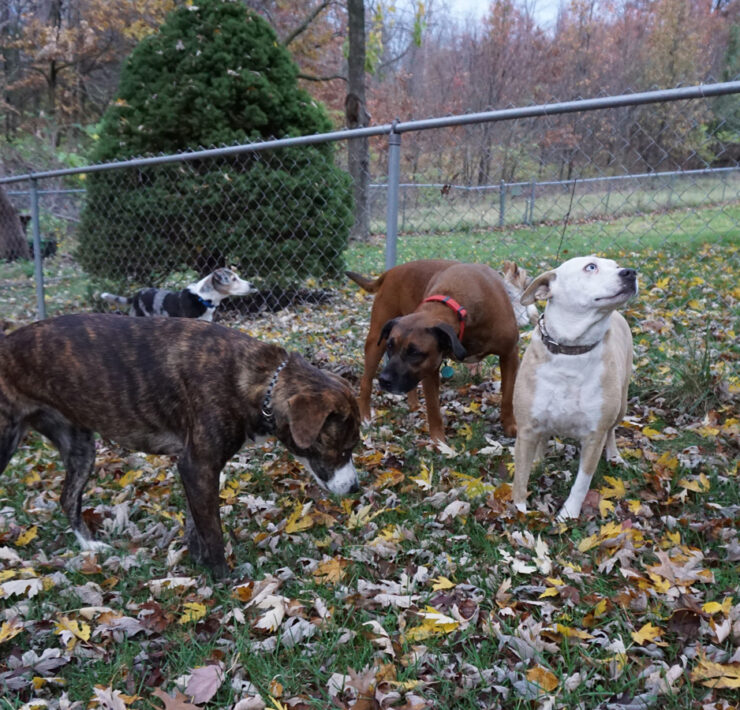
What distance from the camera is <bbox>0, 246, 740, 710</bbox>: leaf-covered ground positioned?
7.30 ft

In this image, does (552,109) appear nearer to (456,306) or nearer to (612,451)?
(456,306)

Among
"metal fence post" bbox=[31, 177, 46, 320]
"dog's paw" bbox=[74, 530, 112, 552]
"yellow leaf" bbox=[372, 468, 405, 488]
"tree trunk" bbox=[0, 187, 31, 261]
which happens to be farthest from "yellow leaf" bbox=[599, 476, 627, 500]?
"tree trunk" bbox=[0, 187, 31, 261]

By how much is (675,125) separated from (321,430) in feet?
18.2

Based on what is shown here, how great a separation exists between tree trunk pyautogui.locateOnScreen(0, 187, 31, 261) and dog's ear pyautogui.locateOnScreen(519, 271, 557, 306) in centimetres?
1410

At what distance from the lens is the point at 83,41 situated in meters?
21.7

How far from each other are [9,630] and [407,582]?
1.71 metres

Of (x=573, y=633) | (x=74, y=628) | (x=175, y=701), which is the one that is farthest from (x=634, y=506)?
(x=74, y=628)

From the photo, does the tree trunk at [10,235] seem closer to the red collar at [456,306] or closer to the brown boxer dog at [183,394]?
the brown boxer dog at [183,394]

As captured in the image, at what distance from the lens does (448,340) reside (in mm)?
3932

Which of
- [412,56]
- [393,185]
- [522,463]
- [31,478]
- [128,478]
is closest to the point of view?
[522,463]

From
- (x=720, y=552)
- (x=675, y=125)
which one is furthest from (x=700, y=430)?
(x=675, y=125)

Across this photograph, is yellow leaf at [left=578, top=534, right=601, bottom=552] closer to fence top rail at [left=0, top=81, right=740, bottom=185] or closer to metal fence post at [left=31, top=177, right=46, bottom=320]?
fence top rail at [left=0, top=81, right=740, bottom=185]

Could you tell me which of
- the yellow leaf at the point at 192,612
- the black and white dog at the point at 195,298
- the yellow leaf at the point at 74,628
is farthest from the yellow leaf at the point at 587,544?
the black and white dog at the point at 195,298

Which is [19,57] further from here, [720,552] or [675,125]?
[720,552]
